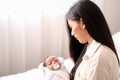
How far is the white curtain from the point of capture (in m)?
2.09

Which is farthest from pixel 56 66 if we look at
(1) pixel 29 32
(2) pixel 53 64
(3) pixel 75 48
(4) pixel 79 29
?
(1) pixel 29 32

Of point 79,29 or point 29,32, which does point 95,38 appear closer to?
point 79,29

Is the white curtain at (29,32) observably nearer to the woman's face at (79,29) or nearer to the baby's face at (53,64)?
the baby's face at (53,64)

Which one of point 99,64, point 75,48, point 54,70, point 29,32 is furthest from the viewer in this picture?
point 29,32

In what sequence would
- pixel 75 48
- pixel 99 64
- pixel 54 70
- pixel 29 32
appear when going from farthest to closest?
pixel 29 32 → pixel 54 70 → pixel 75 48 → pixel 99 64

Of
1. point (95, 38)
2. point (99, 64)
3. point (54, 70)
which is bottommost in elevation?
point (54, 70)

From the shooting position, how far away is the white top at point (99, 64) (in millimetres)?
1153

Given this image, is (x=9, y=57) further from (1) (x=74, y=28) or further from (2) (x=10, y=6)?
(1) (x=74, y=28)

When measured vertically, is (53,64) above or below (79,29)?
below

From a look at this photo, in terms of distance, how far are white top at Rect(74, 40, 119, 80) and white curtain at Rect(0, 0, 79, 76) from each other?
1004 mm

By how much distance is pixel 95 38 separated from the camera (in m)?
1.20

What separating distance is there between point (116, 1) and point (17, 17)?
103 centimetres

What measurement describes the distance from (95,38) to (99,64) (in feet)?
0.42

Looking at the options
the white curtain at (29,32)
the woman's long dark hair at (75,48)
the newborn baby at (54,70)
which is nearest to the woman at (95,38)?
the woman's long dark hair at (75,48)
